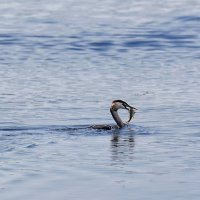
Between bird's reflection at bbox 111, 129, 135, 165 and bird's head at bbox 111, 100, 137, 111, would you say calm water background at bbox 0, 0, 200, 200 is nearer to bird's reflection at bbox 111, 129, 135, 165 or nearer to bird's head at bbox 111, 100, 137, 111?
bird's reflection at bbox 111, 129, 135, 165

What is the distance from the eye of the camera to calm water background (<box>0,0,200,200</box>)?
1386cm

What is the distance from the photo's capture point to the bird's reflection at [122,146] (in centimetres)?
1577

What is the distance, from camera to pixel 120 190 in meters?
13.2

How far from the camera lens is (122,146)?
17.3m

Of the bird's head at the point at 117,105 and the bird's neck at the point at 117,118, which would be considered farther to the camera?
the bird's head at the point at 117,105

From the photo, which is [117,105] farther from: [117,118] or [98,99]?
[98,99]

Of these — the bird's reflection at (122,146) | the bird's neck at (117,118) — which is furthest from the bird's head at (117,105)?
the bird's reflection at (122,146)

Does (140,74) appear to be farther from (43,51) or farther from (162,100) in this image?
(43,51)

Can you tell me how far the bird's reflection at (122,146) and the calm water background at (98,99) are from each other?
0.07ft

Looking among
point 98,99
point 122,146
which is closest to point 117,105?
point 98,99

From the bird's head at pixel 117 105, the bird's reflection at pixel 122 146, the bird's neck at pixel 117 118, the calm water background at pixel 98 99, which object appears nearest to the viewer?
the calm water background at pixel 98 99

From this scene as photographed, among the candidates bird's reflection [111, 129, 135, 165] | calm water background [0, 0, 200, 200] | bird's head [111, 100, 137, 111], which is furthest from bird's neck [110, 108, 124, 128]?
bird's reflection [111, 129, 135, 165]

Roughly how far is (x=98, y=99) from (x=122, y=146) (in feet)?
18.0

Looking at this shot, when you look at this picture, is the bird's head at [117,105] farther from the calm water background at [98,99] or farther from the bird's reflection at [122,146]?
the bird's reflection at [122,146]
